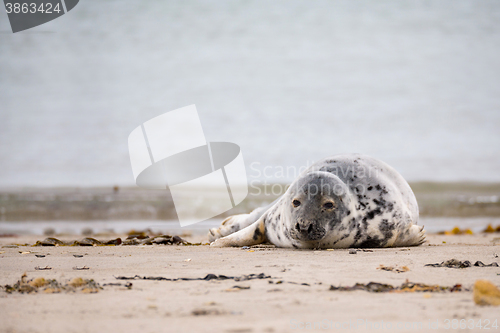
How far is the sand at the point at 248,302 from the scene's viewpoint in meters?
1.89

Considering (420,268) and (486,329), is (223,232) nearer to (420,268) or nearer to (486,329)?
(420,268)

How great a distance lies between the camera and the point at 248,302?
7.51 ft

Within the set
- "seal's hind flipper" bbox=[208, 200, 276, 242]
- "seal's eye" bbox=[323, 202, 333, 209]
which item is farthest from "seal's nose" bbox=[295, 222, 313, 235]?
"seal's hind flipper" bbox=[208, 200, 276, 242]

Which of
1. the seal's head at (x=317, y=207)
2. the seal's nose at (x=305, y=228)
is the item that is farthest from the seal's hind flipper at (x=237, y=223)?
the seal's nose at (x=305, y=228)

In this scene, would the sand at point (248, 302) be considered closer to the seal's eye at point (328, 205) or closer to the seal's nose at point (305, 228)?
the seal's nose at point (305, 228)

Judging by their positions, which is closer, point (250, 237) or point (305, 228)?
point (305, 228)

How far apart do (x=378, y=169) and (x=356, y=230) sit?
0.90m

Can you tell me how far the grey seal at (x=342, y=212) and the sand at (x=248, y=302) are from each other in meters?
0.94

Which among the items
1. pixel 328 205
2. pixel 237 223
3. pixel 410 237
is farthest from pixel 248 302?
pixel 237 223

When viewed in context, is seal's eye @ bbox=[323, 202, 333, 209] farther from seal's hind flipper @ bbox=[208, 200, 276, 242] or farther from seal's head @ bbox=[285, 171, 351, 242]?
seal's hind flipper @ bbox=[208, 200, 276, 242]

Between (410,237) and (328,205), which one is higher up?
(328,205)

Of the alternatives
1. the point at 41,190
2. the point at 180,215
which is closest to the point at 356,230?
the point at 180,215

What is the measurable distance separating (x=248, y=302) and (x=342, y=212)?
8.53 feet

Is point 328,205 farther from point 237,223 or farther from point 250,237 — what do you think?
point 237,223
